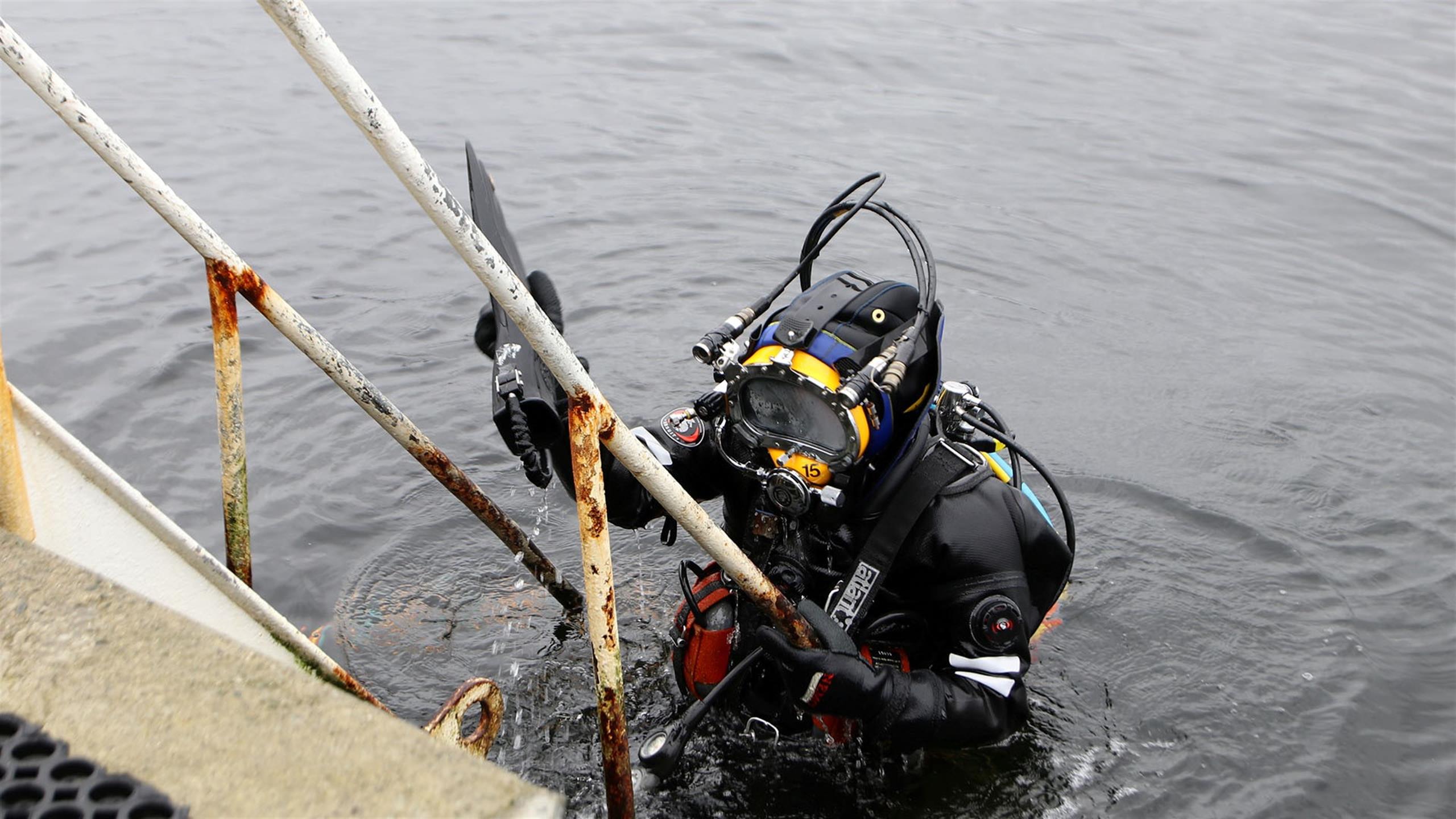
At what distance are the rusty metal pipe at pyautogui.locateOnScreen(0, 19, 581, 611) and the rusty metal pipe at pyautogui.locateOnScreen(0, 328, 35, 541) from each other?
54 centimetres

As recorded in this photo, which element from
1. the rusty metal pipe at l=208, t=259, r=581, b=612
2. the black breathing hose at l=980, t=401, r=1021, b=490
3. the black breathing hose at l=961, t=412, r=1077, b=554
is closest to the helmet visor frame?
the black breathing hose at l=961, t=412, r=1077, b=554

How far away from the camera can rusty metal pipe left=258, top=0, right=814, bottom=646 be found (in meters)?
1.80

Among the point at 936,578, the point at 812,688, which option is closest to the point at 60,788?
the point at 812,688

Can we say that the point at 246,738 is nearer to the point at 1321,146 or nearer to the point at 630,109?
the point at 630,109

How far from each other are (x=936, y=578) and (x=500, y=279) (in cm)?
148

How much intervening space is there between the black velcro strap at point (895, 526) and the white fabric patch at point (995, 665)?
30 centimetres

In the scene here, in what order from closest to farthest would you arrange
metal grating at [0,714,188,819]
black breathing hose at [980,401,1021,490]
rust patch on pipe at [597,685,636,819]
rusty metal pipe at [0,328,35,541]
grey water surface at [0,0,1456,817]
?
metal grating at [0,714,188,819] < rusty metal pipe at [0,328,35,541] < rust patch on pipe at [597,685,636,819] < black breathing hose at [980,401,1021,490] < grey water surface at [0,0,1456,817]

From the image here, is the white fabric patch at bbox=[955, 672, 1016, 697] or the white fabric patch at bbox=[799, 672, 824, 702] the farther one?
the white fabric patch at bbox=[955, 672, 1016, 697]

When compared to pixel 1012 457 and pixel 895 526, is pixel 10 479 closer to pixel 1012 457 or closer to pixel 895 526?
pixel 895 526

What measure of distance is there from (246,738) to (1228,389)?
5.69m

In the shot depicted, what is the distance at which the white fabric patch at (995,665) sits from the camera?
116 inches

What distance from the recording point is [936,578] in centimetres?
296

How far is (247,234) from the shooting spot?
721 cm

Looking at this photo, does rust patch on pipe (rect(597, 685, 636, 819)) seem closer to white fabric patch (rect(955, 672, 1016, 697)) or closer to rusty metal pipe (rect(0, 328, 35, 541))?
white fabric patch (rect(955, 672, 1016, 697))
